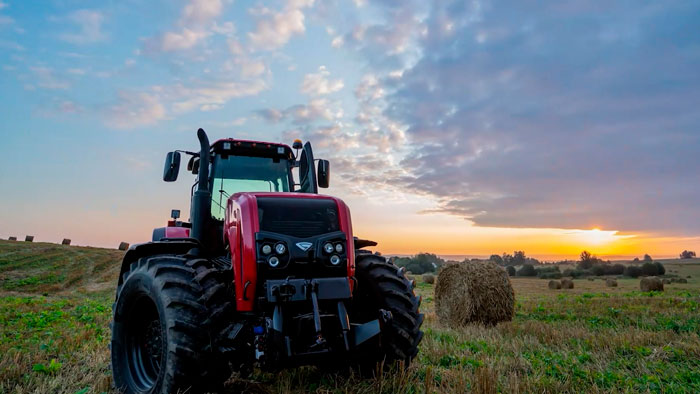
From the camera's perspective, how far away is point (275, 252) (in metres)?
4.13

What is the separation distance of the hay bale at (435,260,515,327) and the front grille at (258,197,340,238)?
23.2 feet

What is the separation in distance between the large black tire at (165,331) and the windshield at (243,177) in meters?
1.18

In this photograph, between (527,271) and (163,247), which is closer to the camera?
(163,247)

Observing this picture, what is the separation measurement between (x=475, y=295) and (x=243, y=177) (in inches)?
266

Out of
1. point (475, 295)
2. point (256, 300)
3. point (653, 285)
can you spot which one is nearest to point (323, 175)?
point (256, 300)

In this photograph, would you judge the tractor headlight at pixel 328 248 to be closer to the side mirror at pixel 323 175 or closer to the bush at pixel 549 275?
the side mirror at pixel 323 175

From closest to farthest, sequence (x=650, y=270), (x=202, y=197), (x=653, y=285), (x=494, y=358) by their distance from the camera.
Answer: (x=202, y=197)
(x=494, y=358)
(x=653, y=285)
(x=650, y=270)

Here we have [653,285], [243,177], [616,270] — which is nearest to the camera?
[243,177]

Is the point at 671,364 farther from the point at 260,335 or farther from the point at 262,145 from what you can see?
the point at 262,145

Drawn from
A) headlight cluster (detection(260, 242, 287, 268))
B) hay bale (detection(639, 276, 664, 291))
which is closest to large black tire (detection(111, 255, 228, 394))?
headlight cluster (detection(260, 242, 287, 268))

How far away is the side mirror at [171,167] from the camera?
534 cm

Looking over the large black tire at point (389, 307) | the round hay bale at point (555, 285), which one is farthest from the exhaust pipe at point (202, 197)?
the round hay bale at point (555, 285)

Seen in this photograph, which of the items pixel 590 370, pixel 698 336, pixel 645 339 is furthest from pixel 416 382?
pixel 698 336

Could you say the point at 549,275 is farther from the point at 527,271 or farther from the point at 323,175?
the point at 323,175
